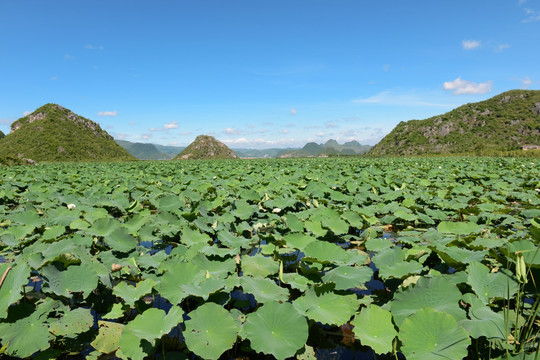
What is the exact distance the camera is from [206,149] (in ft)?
341

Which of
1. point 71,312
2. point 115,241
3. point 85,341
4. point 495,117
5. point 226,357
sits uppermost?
point 495,117

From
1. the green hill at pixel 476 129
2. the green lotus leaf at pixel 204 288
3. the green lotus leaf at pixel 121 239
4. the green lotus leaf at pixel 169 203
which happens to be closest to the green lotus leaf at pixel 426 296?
the green lotus leaf at pixel 204 288

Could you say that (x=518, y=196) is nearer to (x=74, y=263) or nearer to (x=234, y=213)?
(x=234, y=213)

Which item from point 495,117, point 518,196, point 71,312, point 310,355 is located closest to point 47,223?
point 71,312

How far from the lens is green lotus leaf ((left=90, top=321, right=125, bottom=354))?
64.2 inches

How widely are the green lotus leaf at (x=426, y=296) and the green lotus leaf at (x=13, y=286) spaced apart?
201 centimetres

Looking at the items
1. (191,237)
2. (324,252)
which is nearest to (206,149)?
(191,237)

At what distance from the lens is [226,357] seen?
5.44 feet

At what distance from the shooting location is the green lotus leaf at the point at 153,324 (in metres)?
1.39

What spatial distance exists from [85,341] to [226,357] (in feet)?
2.76

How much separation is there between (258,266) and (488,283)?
152cm

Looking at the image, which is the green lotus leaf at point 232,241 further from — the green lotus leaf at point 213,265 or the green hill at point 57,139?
the green hill at point 57,139

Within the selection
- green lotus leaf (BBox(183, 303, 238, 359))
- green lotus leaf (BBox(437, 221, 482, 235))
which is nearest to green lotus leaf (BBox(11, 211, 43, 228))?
green lotus leaf (BBox(183, 303, 238, 359))

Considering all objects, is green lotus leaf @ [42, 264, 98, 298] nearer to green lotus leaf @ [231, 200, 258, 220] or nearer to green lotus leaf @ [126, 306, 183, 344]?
green lotus leaf @ [126, 306, 183, 344]
